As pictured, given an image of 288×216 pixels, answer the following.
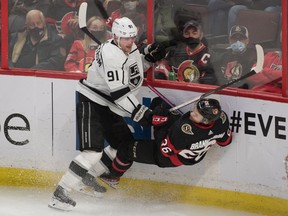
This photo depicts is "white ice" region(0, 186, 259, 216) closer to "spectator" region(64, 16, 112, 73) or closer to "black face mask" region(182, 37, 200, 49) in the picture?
"spectator" region(64, 16, 112, 73)

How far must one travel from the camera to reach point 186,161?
550 centimetres

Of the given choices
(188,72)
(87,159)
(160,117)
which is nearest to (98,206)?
(87,159)

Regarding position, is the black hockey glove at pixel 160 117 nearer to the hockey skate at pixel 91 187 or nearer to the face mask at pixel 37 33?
the hockey skate at pixel 91 187

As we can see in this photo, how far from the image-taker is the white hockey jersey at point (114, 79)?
17.7 feet

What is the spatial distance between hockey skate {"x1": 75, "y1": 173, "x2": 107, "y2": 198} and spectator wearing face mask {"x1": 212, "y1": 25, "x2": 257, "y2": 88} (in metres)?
1.08

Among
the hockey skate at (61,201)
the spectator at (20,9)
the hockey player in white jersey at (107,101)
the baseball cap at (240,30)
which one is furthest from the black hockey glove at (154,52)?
the hockey skate at (61,201)

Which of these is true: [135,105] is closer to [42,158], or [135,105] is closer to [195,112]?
[195,112]

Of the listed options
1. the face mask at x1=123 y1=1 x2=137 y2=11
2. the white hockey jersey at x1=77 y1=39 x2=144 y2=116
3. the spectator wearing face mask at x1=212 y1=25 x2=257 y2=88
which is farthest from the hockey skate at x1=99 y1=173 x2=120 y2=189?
the face mask at x1=123 y1=1 x2=137 y2=11

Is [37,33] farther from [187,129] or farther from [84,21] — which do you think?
[187,129]

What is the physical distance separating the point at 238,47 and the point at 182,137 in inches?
24.4

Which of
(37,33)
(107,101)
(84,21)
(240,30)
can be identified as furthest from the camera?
(37,33)

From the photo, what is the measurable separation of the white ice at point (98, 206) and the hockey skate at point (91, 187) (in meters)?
0.04

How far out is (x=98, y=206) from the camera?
230 inches

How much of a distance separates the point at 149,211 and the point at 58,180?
71 centimetres
